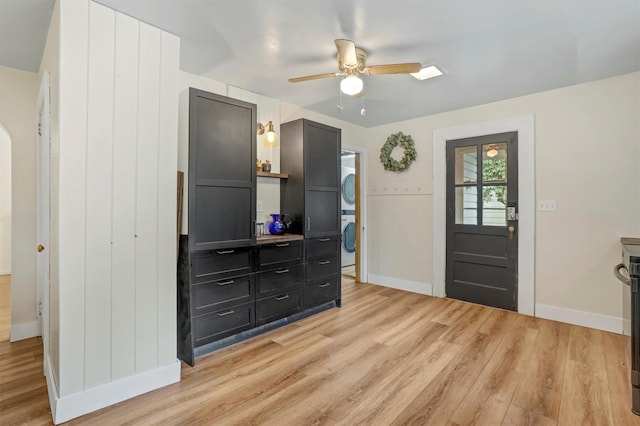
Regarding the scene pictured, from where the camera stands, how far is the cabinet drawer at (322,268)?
136 inches

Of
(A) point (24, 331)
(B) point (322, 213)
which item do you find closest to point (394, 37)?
(B) point (322, 213)

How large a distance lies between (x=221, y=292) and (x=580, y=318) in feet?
11.7

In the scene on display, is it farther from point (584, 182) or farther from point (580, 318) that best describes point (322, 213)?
point (580, 318)

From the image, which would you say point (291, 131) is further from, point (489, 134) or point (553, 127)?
point (553, 127)

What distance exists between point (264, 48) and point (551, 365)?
131 inches

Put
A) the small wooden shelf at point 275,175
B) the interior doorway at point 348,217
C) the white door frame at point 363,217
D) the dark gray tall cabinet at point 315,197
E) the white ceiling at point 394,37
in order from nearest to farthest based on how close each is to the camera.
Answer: the white ceiling at point 394,37
the small wooden shelf at point 275,175
the dark gray tall cabinet at point 315,197
the white door frame at point 363,217
the interior doorway at point 348,217

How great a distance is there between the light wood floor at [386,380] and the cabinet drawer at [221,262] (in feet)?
2.17

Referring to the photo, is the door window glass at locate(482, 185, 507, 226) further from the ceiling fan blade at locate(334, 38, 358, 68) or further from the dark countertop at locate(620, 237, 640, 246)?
the ceiling fan blade at locate(334, 38, 358, 68)

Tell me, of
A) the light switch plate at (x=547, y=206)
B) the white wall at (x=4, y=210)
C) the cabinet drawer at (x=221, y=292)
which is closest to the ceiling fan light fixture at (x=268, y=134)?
the cabinet drawer at (x=221, y=292)

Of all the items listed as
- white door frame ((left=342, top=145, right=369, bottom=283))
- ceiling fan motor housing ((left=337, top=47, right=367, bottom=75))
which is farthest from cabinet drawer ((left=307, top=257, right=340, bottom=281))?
ceiling fan motor housing ((left=337, top=47, right=367, bottom=75))

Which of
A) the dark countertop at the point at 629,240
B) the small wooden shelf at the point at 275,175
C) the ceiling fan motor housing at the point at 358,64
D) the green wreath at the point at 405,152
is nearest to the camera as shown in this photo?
the ceiling fan motor housing at the point at 358,64

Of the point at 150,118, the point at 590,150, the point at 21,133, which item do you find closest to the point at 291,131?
the point at 150,118

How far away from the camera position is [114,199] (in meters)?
1.98

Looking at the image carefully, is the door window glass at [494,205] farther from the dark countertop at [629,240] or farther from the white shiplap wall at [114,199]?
the white shiplap wall at [114,199]
